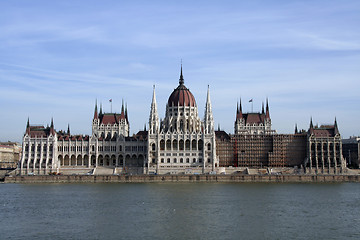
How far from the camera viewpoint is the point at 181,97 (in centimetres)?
16112

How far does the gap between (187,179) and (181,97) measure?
35068 mm

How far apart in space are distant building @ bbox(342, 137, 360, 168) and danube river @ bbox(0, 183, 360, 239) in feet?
277

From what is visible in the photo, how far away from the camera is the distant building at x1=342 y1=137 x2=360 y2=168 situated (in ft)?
582

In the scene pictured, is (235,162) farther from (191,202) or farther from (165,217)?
(165,217)

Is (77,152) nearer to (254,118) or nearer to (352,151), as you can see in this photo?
(254,118)

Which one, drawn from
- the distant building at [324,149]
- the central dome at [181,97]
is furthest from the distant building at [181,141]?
the distant building at [324,149]

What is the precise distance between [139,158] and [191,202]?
262ft

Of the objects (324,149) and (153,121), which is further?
(153,121)

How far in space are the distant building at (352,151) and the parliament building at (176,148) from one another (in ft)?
78.8

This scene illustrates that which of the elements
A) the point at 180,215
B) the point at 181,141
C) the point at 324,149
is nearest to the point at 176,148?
the point at 181,141

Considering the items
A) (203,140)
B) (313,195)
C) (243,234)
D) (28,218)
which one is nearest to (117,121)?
(203,140)

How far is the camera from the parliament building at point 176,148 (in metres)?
150

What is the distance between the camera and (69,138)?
159 metres

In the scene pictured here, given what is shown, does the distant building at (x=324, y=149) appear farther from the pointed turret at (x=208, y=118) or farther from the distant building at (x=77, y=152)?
the distant building at (x=77, y=152)
